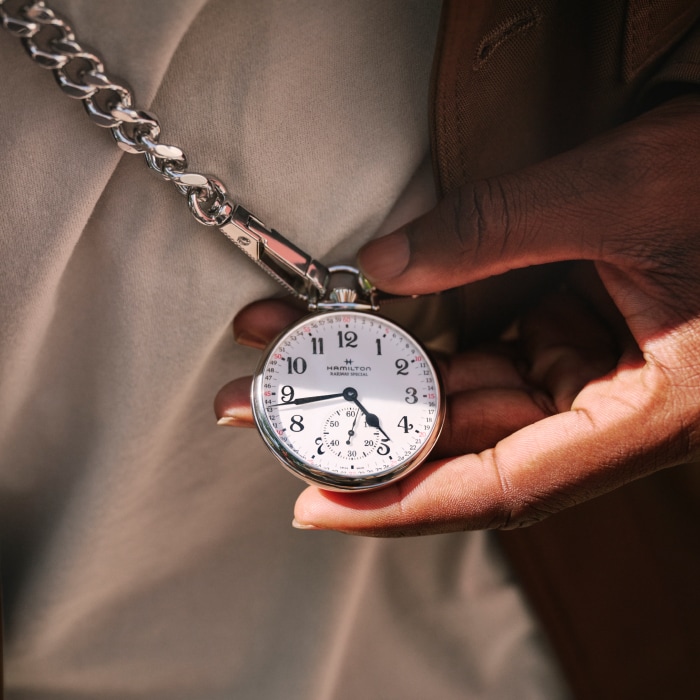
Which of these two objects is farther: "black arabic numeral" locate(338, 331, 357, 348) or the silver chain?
"black arabic numeral" locate(338, 331, 357, 348)

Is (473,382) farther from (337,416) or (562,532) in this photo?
(562,532)

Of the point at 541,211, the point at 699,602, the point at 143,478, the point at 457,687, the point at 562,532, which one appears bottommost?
the point at 457,687

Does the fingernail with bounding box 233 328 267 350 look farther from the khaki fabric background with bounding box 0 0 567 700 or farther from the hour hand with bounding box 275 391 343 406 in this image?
the hour hand with bounding box 275 391 343 406

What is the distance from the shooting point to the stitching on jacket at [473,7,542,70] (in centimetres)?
101

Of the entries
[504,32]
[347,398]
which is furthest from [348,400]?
[504,32]

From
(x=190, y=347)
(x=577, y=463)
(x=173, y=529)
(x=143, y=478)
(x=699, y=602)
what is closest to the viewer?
(x=577, y=463)

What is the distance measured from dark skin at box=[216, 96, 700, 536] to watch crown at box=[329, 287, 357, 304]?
119mm

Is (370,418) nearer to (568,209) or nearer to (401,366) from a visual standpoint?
(401,366)

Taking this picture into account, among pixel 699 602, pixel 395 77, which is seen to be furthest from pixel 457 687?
pixel 395 77

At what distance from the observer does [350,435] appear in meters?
1.15

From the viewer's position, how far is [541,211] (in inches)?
42.0

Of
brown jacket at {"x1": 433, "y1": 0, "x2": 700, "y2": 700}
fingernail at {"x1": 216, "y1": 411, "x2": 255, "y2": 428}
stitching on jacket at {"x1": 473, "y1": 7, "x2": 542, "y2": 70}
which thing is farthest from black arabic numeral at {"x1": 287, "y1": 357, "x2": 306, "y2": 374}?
stitching on jacket at {"x1": 473, "y1": 7, "x2": 542, "y2": 70}

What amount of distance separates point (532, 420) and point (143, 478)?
2.45 feet

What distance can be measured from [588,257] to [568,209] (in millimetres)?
94
